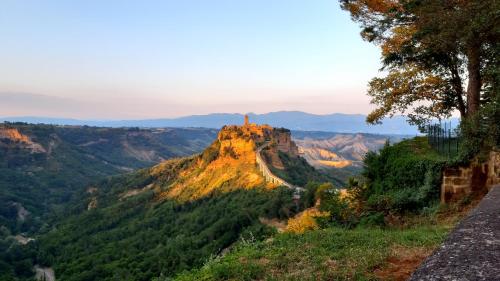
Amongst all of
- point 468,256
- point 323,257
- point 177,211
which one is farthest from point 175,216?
point 468,256

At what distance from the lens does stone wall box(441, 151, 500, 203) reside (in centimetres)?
1655

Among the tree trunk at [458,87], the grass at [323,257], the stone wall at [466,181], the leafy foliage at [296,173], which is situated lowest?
the leafy foliage at [296,173]

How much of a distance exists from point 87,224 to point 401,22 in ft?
396

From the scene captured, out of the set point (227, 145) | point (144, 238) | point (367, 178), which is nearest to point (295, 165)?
point (227, 145)

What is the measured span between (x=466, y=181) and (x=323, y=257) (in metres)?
9.49

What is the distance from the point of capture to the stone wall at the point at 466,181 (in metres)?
16.5

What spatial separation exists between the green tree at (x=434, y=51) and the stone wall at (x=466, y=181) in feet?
8.07

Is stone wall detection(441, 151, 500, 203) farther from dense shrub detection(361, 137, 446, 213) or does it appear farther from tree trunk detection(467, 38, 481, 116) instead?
tree trunk detection(467, 38, 481, 116)

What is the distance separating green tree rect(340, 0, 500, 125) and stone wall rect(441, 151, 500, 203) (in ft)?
8.07

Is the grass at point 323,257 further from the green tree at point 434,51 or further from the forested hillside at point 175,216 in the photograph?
the forested hillside at point 175,216

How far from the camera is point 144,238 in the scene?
302 feet

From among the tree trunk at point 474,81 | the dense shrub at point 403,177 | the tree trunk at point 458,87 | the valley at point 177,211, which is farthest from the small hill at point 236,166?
the tree trunk at point 474,81

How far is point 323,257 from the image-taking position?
10.6 meters

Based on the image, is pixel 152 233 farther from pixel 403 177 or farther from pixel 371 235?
pixel 371 235
